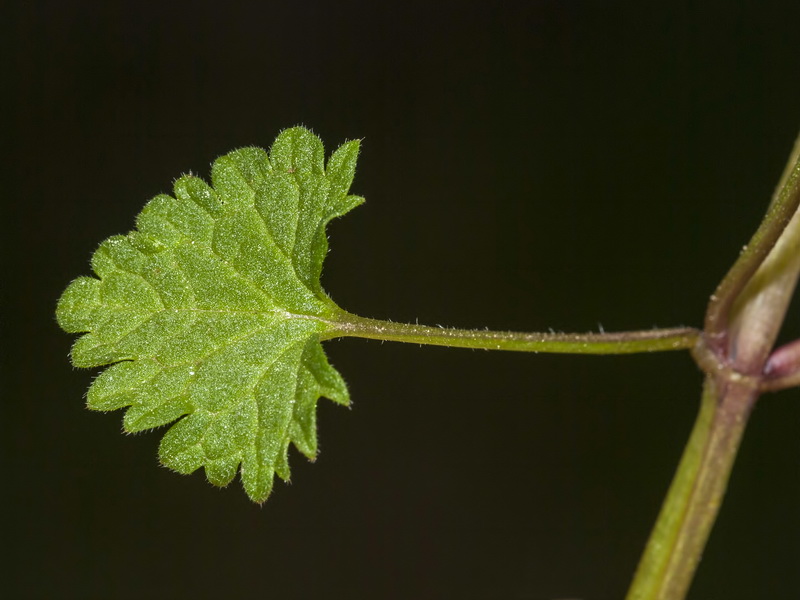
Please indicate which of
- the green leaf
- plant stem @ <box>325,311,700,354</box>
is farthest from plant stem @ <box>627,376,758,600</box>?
the green leaf

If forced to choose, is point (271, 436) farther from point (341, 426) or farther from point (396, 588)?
point (396, 588)

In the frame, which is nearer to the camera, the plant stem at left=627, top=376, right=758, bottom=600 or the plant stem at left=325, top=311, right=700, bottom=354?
the plant stem at left=325, top=311, right=700, bottom=354

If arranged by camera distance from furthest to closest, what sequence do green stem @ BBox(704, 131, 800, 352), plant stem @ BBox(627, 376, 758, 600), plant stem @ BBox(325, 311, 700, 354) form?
plant stem @ BBox(627, 376, 758, 600)
plant stem @ BBox(325, 311, 700, 354)
green stem @ BBox(704, 131, 800, 352)

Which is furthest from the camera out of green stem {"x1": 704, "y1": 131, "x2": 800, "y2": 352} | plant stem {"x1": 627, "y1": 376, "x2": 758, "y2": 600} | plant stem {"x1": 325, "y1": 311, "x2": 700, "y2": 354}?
plant stem {"x1": 627, "y1": 376, "x2": 758, "y2": 600}

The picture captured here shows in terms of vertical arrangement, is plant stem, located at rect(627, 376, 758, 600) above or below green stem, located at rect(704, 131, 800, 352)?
below

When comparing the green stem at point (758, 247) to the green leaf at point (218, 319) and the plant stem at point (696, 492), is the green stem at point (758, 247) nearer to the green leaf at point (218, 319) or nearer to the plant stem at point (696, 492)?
the plant stem at point (696, 492)

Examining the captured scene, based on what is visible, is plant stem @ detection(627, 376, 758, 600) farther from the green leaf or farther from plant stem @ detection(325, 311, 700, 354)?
the green leaf

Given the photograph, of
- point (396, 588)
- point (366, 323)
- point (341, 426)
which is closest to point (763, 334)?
point (366, 323)

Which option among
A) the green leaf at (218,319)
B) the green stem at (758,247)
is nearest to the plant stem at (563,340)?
the green stem at (758,247)

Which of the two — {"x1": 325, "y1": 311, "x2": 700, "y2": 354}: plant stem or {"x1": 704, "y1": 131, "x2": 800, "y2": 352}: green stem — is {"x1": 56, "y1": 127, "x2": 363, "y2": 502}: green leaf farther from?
{"x1": 704, "y1": 131, "x2": 800, "y2": 352}: green stem
